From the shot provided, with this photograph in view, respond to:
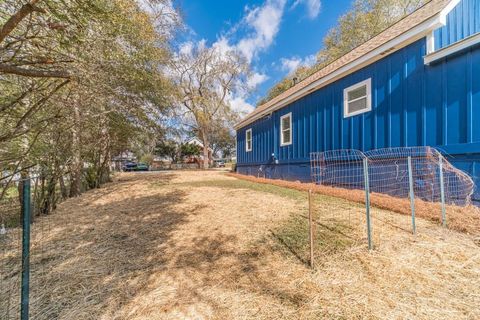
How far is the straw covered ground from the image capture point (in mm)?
1916

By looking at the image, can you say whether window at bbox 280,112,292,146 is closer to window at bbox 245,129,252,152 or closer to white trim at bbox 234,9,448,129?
white trim at bbox 234,9,448,129

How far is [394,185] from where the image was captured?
5363 mm

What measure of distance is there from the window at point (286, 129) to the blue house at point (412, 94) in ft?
3.09

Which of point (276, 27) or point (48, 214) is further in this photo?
point (276, 27)

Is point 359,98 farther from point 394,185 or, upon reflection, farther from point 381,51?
point 394,185

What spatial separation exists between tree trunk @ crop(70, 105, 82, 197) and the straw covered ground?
2279mm

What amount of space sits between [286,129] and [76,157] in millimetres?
→ 7390

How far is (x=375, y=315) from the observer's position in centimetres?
177

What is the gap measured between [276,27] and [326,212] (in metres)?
20.0

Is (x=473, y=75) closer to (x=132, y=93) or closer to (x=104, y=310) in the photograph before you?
(x=104, y=310)

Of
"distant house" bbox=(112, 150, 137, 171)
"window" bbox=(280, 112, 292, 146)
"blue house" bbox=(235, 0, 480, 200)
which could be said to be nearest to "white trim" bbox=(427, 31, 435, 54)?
"blue house" bbox=(235, 0, 480, 200)

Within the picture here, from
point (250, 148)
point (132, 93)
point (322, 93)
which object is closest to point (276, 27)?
point (250, 148)

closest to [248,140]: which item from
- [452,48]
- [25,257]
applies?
[452,48]

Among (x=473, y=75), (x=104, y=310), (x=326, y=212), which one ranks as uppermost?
(x=473, y=75)
